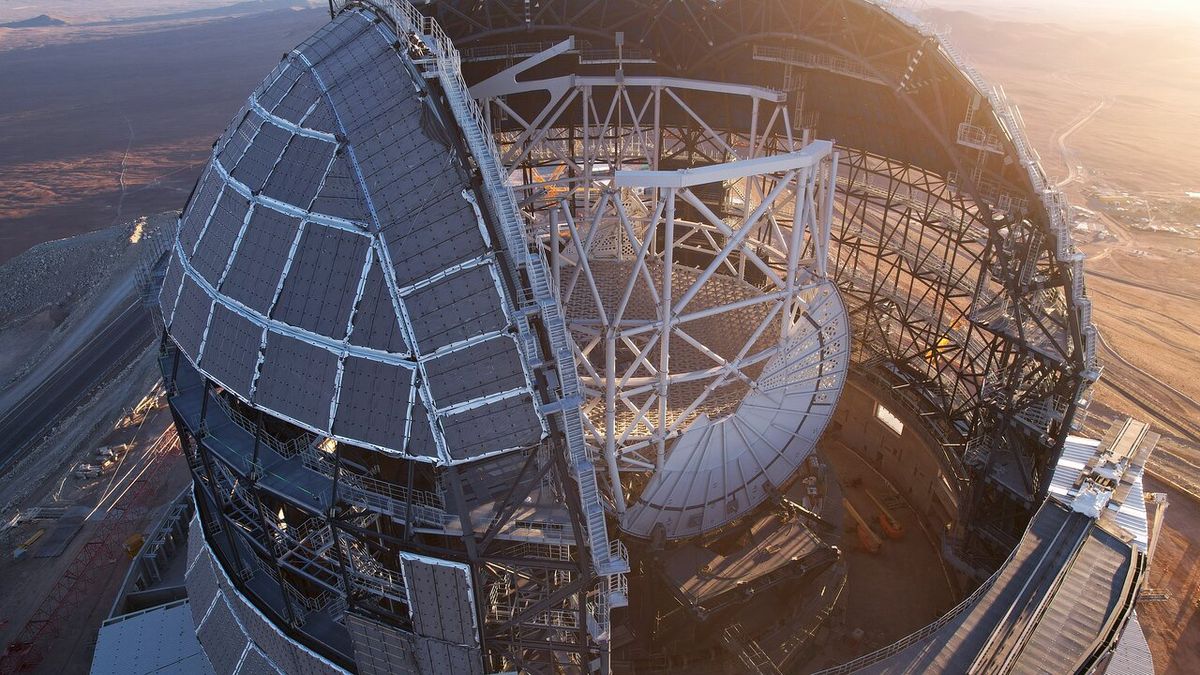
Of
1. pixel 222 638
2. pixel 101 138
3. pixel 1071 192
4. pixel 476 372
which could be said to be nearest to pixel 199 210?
pixel 476 372

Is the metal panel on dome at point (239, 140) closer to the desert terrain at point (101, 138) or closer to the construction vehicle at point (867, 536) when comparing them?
the construction vehicle at point (867, 536)

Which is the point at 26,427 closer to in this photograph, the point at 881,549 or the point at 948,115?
the point at 881,549

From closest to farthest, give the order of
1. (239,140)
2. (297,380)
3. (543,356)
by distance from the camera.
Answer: (543,356)
(297,380)
(239,140)

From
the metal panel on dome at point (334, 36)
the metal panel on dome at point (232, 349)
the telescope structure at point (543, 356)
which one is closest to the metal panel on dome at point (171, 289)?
the telescope structure at point (543, 356)

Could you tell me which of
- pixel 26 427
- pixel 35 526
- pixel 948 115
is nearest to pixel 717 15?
pixel 948 115

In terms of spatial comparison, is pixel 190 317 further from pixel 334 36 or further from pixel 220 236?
pixel 334 36

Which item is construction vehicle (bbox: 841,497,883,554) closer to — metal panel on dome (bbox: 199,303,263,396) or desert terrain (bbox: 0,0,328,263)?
metal panel on dome (bbox: 199,303,263,396)
